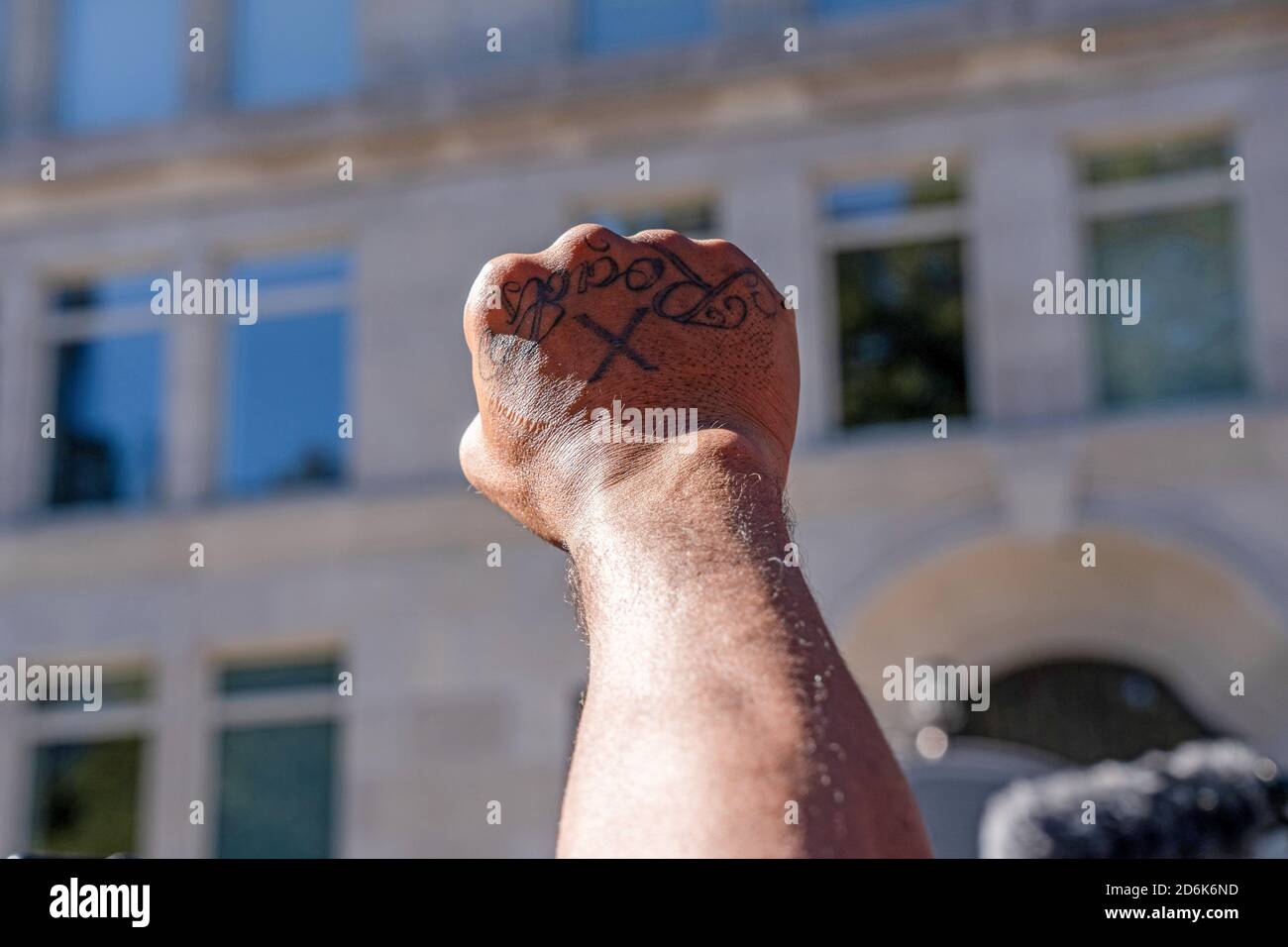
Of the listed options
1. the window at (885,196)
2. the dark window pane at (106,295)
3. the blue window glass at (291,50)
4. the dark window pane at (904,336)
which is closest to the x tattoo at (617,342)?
the dark window pane at (904,336)

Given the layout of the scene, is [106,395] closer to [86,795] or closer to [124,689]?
[124,689]

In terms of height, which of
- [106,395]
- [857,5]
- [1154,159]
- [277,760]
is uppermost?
[857,5]

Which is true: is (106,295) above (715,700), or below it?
above

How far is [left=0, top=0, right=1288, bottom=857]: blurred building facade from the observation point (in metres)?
14.0

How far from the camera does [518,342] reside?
203 centimetres

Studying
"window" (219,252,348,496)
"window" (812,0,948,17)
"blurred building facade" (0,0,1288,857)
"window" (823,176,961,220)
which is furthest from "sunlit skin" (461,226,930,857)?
"window" (219,252,348,496)

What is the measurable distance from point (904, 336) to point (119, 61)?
8.02 m

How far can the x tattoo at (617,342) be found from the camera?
1.97m

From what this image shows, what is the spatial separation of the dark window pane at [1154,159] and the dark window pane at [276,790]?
769 centimetres

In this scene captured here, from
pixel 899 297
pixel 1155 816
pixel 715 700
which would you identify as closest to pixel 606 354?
pixel 715 700

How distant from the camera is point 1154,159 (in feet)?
47.6

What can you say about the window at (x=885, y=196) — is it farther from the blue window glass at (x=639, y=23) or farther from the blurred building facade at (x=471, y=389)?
the blue window glass at (x=639, y=23)

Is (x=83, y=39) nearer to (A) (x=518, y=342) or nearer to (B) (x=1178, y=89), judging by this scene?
(B) (x=1178, y=89)
